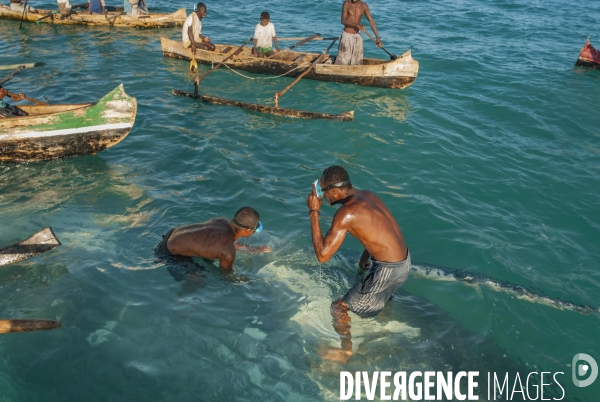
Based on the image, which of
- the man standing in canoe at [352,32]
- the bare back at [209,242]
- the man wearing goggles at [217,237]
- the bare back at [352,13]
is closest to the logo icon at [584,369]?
the man wearing goggles at [217,237]

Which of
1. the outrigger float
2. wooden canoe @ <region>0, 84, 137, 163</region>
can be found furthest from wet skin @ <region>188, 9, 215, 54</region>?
wooden canoe @ <region>0, 84, 137, 163</region>

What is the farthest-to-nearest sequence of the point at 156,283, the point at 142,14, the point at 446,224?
the point at 142,14
the point at 446,224
the point at 156,283

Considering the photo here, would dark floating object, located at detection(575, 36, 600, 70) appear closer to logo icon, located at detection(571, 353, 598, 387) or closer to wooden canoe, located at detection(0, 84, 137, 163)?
logo icon, located at detection(571, 353, 598, 387)

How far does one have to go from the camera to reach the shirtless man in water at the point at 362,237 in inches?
203

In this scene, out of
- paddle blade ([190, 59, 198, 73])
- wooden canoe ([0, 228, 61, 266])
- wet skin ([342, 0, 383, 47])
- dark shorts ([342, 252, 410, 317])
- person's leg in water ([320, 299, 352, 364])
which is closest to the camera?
dark shorts ([342, 252, 410, 317])

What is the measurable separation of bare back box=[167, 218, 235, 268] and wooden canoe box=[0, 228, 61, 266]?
1.78 m

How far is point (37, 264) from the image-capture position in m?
6.71

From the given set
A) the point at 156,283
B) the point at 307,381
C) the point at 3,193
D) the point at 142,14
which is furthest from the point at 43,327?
the point at 142,14

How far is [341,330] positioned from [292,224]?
9.10 feet

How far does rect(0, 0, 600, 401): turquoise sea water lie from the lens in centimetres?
546

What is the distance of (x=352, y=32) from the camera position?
13.7 meters

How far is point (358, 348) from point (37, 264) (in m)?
4.45

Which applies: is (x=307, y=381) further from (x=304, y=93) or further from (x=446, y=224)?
(x=304, y=93)

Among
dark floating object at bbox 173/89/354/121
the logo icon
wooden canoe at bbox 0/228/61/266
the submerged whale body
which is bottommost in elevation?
the logo icon
